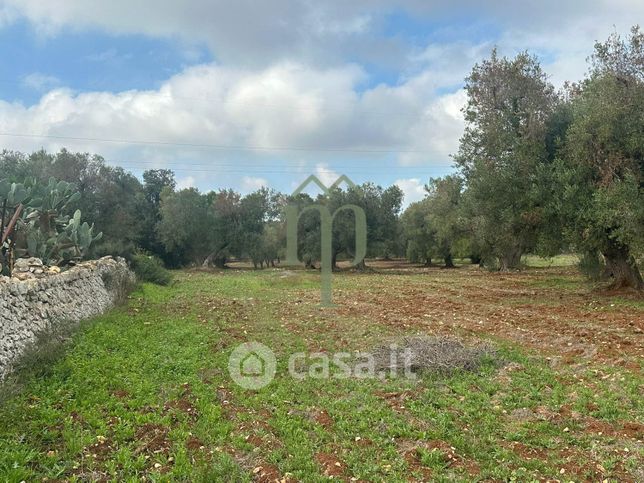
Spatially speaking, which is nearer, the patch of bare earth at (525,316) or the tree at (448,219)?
the patch of bare earth at (525,316)

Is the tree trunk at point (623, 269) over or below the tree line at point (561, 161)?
below

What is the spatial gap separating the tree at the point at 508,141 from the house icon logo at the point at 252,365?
10335 millimetres

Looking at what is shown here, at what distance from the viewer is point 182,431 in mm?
5000

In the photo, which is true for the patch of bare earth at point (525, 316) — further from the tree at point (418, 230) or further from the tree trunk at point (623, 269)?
the tree at point (418, 230)

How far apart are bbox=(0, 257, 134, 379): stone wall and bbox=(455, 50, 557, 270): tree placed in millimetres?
12231

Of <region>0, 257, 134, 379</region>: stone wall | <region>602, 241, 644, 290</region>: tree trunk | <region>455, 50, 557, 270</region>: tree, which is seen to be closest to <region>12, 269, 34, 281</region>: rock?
<region>0, 257, 134, 379</region>: stone wall

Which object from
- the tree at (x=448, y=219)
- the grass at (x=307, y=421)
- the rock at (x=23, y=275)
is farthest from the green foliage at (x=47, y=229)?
the tree at (x=448, y=219)

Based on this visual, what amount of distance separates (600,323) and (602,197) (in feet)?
13.1

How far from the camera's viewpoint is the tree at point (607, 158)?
1263cm

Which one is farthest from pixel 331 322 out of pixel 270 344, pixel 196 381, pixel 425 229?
pixel 425 229

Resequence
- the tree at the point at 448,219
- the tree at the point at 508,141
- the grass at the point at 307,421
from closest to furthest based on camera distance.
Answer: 1. the grass at the point at 307,421
2. the tree at the point at 508,141
3. the tree at the point at 448,219

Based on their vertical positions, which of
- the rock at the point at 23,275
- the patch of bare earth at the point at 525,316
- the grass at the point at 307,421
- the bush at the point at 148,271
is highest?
the rock at the point at 23,275

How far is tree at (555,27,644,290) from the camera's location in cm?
1263

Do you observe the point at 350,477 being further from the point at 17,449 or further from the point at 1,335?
the point at 1,335
